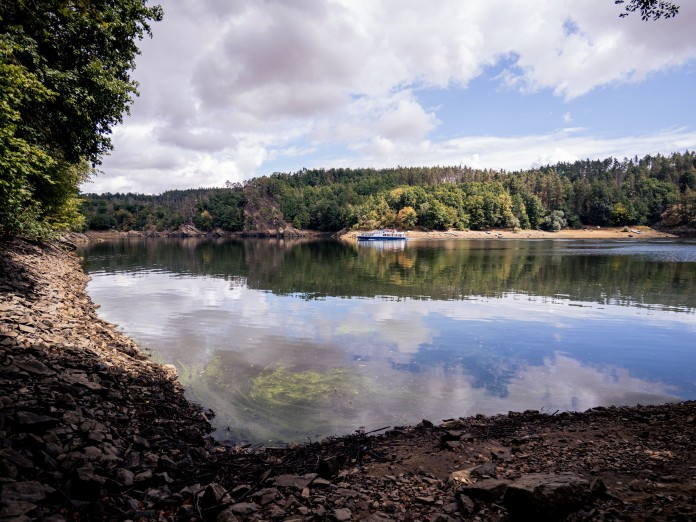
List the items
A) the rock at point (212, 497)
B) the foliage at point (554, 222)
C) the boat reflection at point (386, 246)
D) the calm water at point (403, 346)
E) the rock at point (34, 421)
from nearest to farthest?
the rock at point (212, 497), the rock at point (34, 421), the calm water at point (403, 346), the boat reflection at point (386, 246), the foliage at point (554, 222)

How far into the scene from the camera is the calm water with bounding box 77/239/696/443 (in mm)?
14219

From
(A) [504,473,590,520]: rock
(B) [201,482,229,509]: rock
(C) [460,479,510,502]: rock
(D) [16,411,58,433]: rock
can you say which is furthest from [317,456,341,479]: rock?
(D) [16,411,58,433]: rock

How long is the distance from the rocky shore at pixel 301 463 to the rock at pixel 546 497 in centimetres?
2

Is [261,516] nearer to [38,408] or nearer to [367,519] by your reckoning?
[367,519]

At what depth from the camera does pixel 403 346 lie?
68.4ft

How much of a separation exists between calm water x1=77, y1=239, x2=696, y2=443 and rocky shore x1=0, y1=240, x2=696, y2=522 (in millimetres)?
2049

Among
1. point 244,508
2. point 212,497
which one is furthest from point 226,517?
point 212,497

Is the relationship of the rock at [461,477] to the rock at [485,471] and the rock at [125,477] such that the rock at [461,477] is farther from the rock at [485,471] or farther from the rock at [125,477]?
the rock at [125,477]

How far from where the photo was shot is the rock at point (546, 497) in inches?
233

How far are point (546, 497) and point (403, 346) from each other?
15.0m

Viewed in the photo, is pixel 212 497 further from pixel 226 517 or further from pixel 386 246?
pixel 386 246

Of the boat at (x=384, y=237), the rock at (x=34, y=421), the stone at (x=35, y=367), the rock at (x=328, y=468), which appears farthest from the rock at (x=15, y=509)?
the boat at (x=384, y=237)

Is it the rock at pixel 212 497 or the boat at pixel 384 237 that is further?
the boat at pixel 384 237

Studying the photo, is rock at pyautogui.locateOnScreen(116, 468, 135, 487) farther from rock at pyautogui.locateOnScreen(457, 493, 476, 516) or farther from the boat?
the boat
